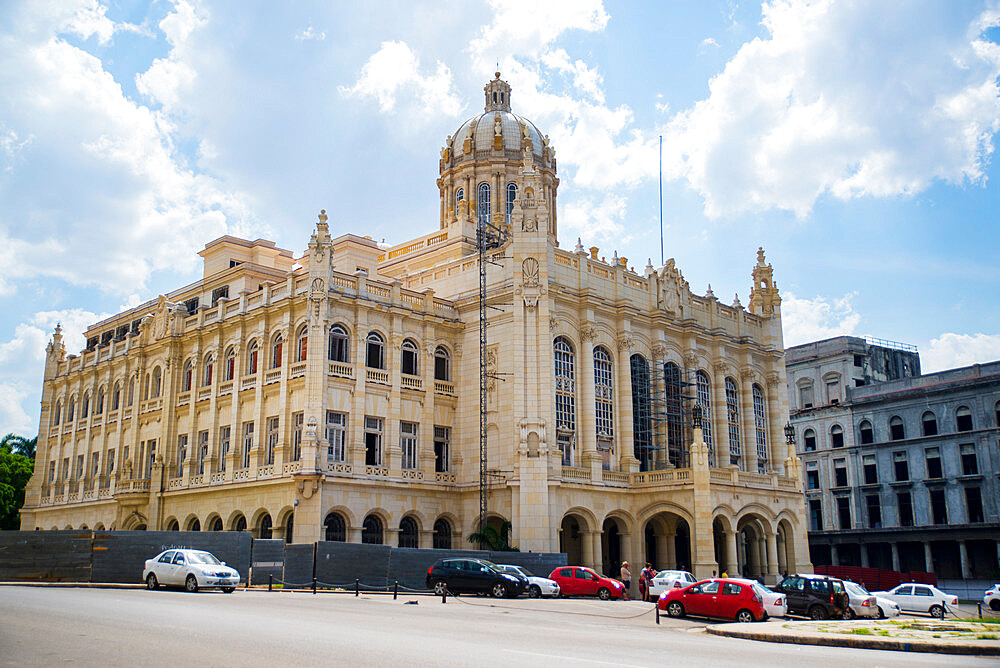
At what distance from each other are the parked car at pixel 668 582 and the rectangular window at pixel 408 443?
49.5ft

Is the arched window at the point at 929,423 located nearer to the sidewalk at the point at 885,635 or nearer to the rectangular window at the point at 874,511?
the rectangular window at the point at 874,511

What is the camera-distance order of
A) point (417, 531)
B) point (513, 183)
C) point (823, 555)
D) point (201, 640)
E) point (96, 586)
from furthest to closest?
point (823, 555), point (513, 183), point (417, 531), point (96, 586), point (201, 640)

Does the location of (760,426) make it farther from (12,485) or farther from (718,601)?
(12,485)

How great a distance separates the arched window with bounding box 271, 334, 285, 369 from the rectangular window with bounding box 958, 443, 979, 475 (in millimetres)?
49246

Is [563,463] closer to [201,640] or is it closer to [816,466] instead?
[201,640]

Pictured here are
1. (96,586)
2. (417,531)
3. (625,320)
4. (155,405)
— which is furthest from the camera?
(155,405)

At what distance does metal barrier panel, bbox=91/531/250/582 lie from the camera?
35.0 meters

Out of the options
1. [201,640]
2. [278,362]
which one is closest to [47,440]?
[278,362]

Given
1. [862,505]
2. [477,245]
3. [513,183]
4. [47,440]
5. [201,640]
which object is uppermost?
[513,183]

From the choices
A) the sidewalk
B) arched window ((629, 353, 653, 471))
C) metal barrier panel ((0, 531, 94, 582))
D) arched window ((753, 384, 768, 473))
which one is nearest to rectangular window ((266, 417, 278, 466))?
metal barrier panel ((0, 531, 94, 582))

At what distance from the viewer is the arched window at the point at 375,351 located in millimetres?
45812

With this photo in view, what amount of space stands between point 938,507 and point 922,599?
35493mm

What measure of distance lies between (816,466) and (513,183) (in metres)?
36.0

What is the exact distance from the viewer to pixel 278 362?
154ft
